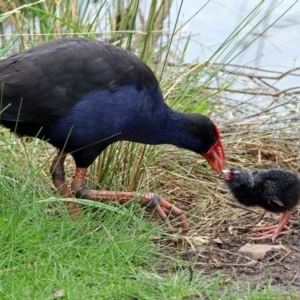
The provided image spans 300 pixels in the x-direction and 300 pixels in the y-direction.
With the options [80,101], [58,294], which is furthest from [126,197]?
[58,294]

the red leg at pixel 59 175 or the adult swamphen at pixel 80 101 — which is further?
the red leg at pixel 59 175

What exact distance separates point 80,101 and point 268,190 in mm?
1044

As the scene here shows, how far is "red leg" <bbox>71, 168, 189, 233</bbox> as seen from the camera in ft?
14.1

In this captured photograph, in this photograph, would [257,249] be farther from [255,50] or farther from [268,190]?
[255,50]

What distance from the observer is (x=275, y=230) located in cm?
425

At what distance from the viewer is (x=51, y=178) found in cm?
458

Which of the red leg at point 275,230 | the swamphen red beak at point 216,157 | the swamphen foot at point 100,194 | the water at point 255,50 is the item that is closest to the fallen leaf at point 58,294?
the swamphen foot at point 100,194

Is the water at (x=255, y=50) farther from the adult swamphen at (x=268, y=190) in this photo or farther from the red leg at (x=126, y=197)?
the red leg at (x=126, y=197)

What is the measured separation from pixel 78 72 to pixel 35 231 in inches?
35.0

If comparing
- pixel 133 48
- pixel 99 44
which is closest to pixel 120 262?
pixel 99 44

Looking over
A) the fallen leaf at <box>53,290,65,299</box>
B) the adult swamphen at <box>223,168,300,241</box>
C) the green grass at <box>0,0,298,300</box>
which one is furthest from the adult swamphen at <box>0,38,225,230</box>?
the fallen leaf at <box>53,290,65,299</box>

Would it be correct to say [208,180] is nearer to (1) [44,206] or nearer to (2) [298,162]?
(2) [298,162]

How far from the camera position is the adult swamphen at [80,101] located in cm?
417

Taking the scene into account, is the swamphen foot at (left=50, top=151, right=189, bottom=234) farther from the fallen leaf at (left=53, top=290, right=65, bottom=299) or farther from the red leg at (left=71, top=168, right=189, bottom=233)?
the fallen leaf at (left=53, top=290, right=65, bottom=299)
